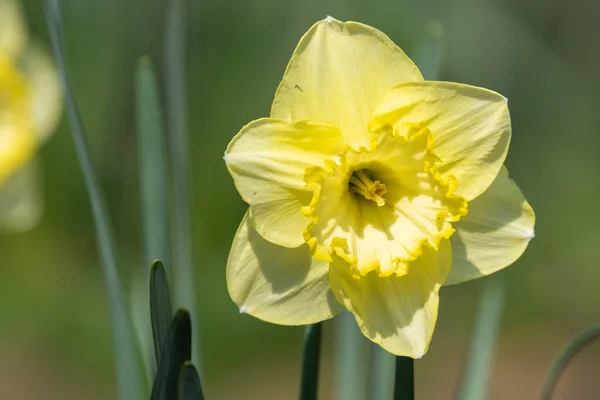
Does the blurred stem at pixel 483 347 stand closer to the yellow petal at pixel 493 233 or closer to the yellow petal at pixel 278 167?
the yellow petal at pixel 493 233

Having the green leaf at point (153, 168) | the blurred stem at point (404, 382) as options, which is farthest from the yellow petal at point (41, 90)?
the blurred stem at point (404, 382)

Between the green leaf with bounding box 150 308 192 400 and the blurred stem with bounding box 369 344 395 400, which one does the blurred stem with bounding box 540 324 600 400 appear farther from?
the green leaf with bounding box 150 308 192 400

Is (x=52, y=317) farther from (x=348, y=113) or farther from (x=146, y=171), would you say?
(x=348, y=113)

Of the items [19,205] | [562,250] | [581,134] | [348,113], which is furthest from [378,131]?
[581,134]

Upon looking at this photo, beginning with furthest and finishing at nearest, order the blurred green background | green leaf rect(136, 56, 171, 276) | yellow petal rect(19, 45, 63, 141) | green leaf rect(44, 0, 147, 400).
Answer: the blurred green background → yellow petal rect(19, 45, 63, 141) → green leaf rect(136, 56, 171, 276) → green leaf rect(44, 0, 147, 400)

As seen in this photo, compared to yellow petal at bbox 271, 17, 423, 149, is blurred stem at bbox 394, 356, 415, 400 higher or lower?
lower

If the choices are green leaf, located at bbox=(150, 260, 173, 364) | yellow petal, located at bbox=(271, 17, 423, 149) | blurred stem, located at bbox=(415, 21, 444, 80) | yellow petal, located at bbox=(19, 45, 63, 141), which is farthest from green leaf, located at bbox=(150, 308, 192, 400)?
yellow petal, located at bbox=(19, 45, 63, 141)

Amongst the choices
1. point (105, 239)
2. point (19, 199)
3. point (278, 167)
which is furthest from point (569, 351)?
point (19, 199)

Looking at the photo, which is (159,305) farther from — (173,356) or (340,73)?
(340,73)
